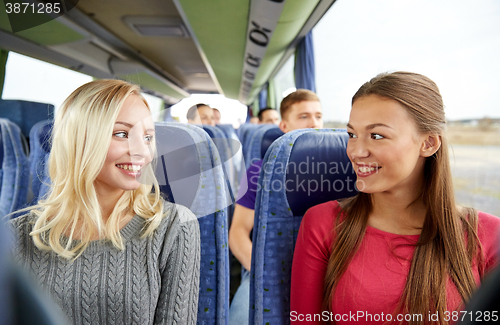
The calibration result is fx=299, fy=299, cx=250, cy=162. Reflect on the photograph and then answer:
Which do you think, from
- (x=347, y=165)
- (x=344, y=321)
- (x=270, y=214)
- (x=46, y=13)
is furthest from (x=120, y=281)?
(x=46, y=13)

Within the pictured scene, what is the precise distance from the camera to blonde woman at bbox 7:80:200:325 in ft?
2.21

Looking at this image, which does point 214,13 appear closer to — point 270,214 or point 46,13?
point 46,13

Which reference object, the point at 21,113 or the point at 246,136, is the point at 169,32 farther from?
the point at 21,113

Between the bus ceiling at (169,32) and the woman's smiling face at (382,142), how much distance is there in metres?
1.32

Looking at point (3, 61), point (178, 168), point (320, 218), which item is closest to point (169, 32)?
point (3, 61)

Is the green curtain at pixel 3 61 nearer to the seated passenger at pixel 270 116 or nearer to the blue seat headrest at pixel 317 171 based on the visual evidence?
the seated passenger at pixel 270 116

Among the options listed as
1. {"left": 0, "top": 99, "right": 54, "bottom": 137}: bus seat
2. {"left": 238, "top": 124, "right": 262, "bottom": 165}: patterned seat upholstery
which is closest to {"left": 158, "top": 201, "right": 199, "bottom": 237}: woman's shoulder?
{"left": 238, "top": 124, "right": 262, "bottom": 165}: patterned seat upholstery

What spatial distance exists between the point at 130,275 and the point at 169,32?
6.13 metres

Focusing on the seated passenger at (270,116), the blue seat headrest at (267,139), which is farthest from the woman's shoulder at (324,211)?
the seated passenger at (270,116)

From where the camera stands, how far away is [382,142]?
2.24 feet

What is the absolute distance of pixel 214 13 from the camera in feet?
14.0

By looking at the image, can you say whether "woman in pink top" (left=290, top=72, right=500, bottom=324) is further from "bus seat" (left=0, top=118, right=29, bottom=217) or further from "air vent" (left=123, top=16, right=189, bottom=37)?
"air vent" (left=123, top=16, right=189, bottom=37)

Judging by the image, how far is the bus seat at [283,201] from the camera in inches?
33.4

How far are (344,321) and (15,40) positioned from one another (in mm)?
4255
